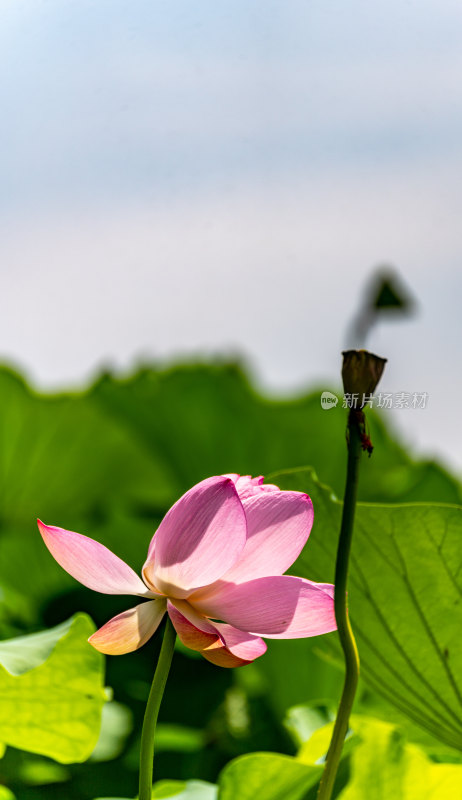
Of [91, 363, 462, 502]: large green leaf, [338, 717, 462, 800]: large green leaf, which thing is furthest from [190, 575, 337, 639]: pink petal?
[91, 363, 462, 502]: large green leaf

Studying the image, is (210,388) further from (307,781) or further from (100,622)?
(307,781)

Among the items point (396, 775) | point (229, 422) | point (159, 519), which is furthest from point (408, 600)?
point (229, 422)

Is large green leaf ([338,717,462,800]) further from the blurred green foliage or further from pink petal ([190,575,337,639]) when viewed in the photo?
→ pink petal ([190,575,337,639])

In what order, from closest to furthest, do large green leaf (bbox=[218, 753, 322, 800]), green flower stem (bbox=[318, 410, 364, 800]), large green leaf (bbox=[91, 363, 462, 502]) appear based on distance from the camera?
green flower stem (bbox=[318, 410, 364, 800]), large green leaf (bbox=[218, 753, 322, 800]), large green leaf (bbox=[91, 363, 462, 502])

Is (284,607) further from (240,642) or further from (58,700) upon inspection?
(58,700)

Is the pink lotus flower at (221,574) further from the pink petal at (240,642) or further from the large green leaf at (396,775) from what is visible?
the large green leaf at (396,775)

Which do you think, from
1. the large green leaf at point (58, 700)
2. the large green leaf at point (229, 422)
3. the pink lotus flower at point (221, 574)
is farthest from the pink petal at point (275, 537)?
the large green leaf at point (229, 422)

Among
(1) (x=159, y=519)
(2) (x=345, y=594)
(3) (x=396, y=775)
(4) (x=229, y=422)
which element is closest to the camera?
(2) (x=345, y=594)
